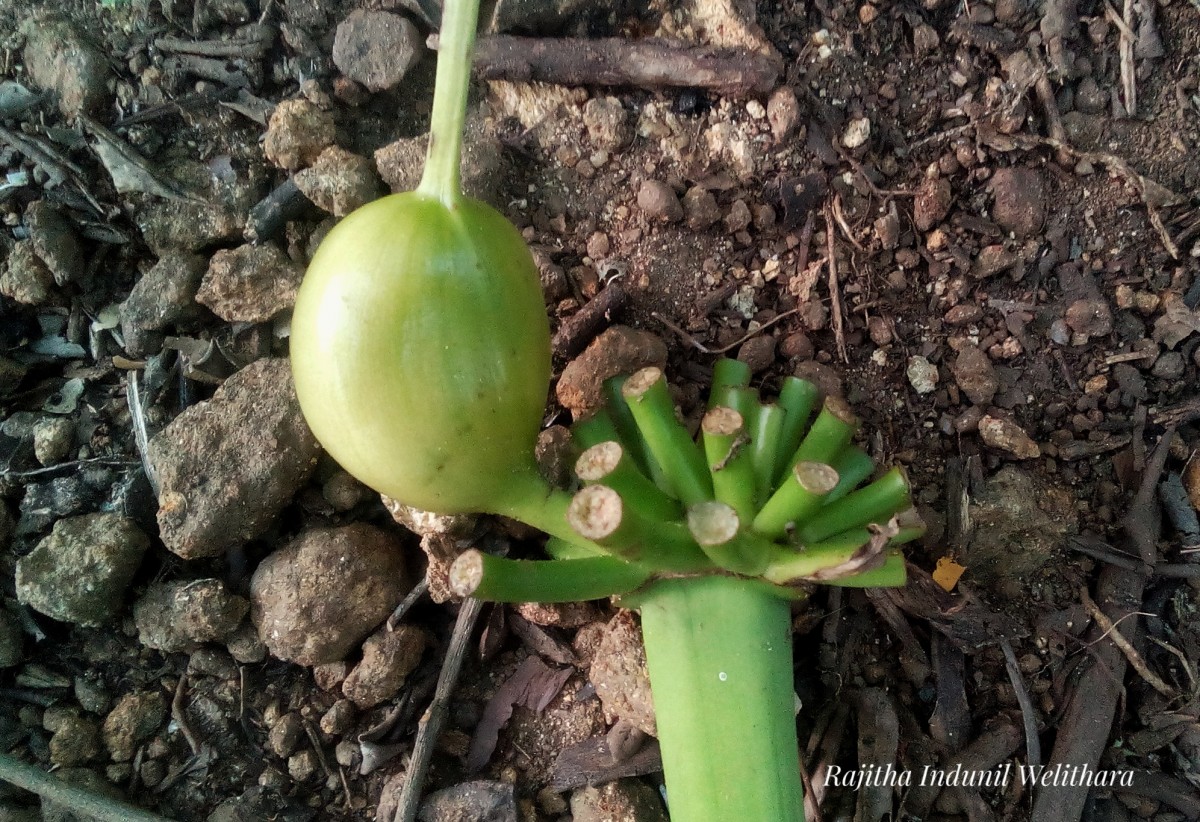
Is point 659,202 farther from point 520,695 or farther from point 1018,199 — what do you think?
point 520,695

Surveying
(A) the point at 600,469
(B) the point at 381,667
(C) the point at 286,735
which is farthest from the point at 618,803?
(A) the point at 600,469

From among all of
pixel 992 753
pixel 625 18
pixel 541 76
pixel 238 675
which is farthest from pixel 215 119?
pixel 992 753

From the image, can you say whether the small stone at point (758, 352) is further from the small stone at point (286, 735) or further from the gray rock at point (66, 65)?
the gray rock at point (66, 65)

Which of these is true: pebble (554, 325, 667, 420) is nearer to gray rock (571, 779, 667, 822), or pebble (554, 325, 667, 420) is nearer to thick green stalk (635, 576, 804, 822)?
thick green stalk (635, 576, 804, 822)

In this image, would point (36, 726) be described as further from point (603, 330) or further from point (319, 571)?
point (603, 330)

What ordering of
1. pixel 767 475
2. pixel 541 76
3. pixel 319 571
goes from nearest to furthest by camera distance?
pixel 767 475, pixel 319 571, pixel 541 76

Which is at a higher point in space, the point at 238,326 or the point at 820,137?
the point at 820,137

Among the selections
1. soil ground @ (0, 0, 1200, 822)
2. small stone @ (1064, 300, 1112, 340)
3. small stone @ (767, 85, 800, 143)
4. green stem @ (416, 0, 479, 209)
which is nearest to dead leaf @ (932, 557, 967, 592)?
soil ground @ (0, 0, 1200, 822)
